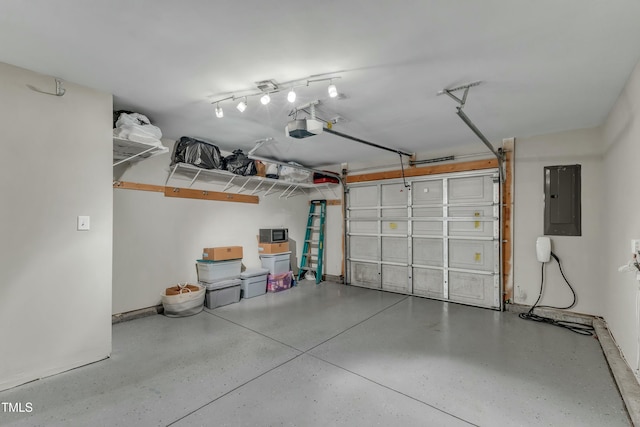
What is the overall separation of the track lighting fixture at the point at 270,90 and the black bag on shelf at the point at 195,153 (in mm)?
1272

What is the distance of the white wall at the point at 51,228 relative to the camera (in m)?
2.11

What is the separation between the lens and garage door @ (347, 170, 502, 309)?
4199 mm

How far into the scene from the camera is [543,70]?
2.16 m

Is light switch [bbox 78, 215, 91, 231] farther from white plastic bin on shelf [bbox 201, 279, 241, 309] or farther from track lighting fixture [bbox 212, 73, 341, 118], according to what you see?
white plastic bin on shelf [bbox 201, 279, 241, 309]

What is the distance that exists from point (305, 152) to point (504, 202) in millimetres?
3170

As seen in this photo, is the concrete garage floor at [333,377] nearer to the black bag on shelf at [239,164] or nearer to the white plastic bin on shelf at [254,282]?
the white plastic bin on shelf at [254,282]

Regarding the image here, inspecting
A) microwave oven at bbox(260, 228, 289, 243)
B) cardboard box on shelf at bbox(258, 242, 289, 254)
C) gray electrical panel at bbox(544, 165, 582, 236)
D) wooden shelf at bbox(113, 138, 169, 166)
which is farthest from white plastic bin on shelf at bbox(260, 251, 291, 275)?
gray electrical panel at bbox(544, 165, 582, 236)

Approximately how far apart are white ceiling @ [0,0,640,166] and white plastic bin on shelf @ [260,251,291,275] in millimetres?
2701

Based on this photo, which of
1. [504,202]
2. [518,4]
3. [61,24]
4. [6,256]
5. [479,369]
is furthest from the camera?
[504,202]

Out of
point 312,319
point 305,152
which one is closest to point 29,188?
point 312,319

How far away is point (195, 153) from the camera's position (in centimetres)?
386

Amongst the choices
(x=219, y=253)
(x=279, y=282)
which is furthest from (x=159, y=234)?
(x=279, y=282)

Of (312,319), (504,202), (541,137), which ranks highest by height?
(541,137)

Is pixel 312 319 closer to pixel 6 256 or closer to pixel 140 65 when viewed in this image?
pixel 6 256
